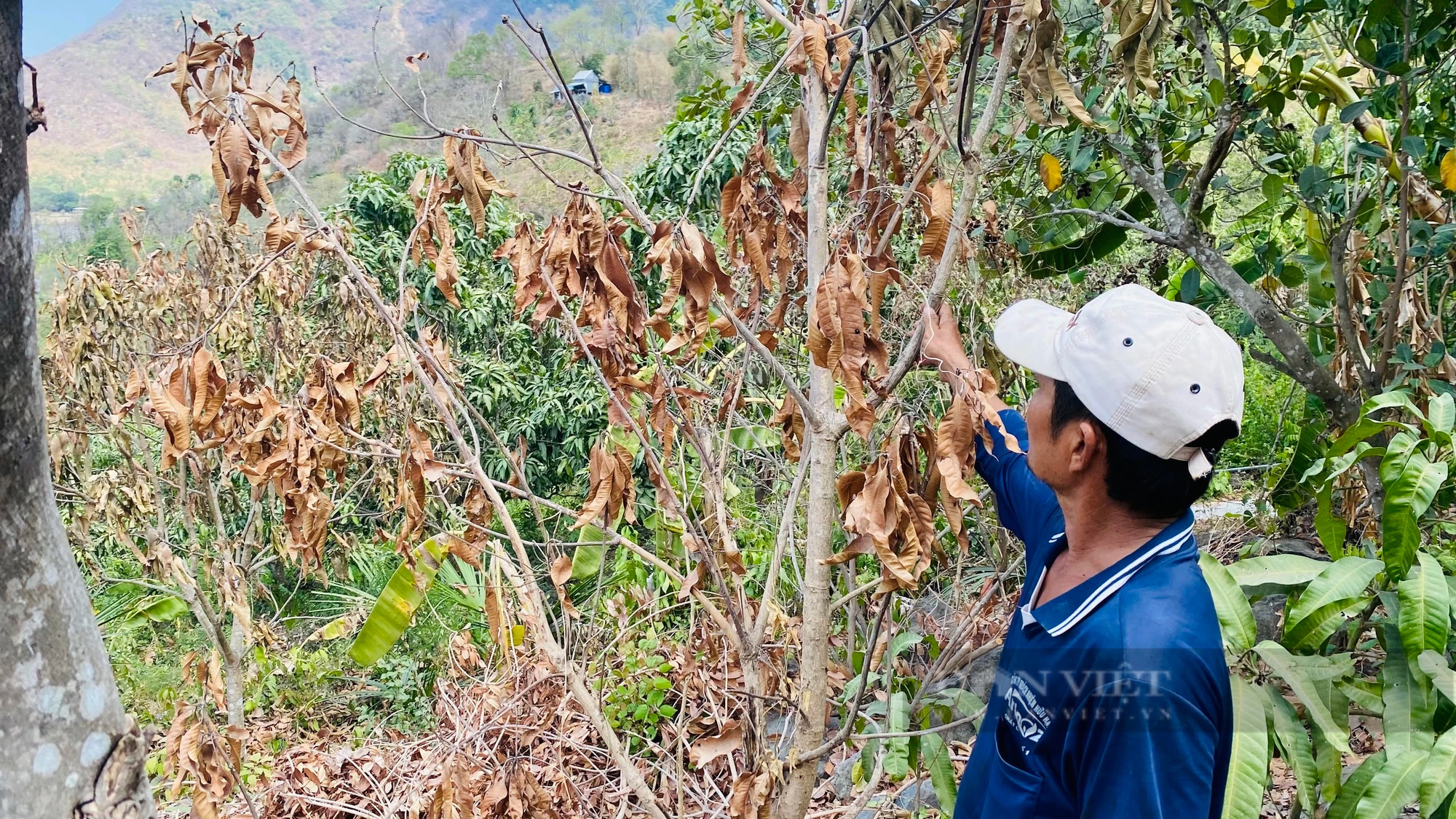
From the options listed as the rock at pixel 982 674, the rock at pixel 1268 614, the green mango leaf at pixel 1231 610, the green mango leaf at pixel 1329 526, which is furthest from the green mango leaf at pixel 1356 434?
the rock at pixel 982 674

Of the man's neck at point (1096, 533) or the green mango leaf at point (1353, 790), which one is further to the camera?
the green mango leaf at point (1353, 790)

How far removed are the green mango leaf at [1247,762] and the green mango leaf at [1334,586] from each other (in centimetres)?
23

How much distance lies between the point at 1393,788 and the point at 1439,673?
0.22 metres

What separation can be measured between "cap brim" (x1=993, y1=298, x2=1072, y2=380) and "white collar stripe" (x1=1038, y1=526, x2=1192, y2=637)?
251 mm

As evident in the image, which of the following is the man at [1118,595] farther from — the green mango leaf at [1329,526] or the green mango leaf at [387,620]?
the green mango leaf at [387,620]

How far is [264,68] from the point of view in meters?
27.5

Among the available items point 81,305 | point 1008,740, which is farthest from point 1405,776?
point 81,305

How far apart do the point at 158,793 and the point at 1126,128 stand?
4.69 metres

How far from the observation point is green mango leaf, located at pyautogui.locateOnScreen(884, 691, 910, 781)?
1.77 m

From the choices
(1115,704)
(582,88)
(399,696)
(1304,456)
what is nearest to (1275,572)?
(1115,704)

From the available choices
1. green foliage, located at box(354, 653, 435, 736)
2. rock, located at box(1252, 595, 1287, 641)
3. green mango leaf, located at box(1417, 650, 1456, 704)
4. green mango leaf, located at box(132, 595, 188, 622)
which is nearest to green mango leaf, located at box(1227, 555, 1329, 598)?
green mango leaf, located at box(1417, 650, 1456, 704)

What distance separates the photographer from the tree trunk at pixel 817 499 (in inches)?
69.5

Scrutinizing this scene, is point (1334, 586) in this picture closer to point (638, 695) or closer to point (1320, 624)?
point (1320, 624)

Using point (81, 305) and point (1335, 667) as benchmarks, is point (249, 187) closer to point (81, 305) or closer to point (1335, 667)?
point (1335, 667)
